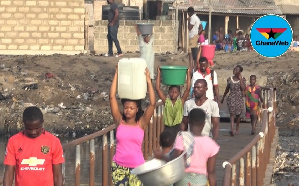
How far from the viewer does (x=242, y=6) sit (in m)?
46.6

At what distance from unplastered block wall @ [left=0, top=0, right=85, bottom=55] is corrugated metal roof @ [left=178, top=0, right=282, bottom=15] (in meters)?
11.8

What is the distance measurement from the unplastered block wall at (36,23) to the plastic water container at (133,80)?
24412 mm

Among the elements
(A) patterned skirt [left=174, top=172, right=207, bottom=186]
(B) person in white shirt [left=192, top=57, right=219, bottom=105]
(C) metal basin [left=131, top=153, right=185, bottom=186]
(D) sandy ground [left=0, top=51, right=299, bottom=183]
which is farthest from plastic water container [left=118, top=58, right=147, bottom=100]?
(D) sandy ground [left=0, top=51, right=299, bottom=183]

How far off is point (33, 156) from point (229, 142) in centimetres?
872

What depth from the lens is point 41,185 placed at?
777 cm

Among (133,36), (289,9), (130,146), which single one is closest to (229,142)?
(130,146)

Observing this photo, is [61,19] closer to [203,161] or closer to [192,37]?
[192,37]

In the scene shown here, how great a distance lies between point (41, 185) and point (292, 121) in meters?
20.1

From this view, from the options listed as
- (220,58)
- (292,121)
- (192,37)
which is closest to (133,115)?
(192,37)

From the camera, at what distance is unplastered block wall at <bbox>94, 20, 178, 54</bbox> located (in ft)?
110

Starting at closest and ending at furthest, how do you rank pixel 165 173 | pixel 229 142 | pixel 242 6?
pixel 165 173
pixel 229 142
pixel 242 6

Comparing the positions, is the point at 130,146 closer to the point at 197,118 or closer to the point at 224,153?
the point at 197,118

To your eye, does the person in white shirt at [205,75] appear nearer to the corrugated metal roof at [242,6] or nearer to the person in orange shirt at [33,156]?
the person in orange shirt at [33,156]

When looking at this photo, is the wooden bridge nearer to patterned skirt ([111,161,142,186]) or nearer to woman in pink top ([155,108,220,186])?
woman in pink top ([155,108,220,186])
